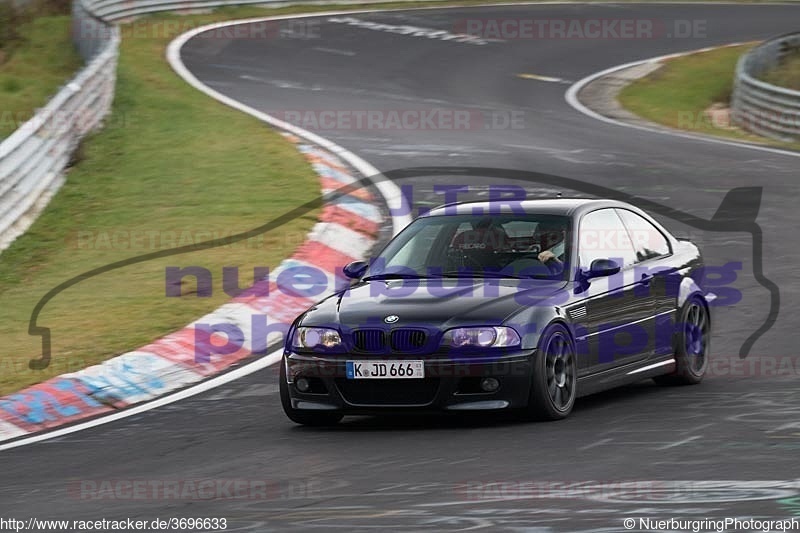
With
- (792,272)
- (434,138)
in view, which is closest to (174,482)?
(792,272)

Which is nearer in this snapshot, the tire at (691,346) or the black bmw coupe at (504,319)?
the black bmw coupe at (504,319)

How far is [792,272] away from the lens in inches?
541

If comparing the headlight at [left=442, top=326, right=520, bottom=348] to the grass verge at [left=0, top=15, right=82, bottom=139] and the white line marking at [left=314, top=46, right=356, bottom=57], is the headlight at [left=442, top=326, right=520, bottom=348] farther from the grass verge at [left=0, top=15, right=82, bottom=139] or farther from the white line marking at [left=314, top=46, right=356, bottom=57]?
the white line marking at [left=314, top=46, right=356, bottom=57]

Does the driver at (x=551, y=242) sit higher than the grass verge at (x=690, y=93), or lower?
higher

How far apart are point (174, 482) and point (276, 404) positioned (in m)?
2.45

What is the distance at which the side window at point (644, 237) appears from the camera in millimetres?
10289

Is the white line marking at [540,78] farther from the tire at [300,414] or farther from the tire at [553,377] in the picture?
the tire at [300,414]

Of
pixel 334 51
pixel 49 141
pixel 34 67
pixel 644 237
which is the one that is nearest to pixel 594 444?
pixel 644 237

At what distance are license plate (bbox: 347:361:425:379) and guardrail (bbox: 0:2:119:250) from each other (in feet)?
29.2

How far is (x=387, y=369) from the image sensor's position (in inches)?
340

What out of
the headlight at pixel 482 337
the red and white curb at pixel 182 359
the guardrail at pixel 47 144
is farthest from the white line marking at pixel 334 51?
the headlight at pixel 482 337

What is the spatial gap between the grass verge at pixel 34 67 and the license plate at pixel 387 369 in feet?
48.7

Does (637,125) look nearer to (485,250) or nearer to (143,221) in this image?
(143,221)

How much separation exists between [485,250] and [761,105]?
16855 mm
